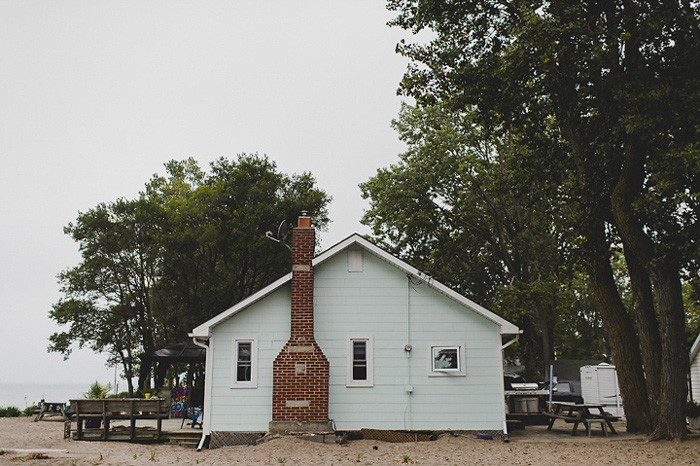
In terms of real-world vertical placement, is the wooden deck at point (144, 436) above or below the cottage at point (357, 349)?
below

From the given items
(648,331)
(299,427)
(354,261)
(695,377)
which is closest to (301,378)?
(299,427)

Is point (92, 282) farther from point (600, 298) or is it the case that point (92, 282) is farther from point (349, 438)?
point (600, 298)

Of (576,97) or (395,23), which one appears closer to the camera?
(576,97)

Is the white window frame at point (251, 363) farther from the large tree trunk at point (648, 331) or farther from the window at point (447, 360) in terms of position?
the large tree trunk at point (648, 331)

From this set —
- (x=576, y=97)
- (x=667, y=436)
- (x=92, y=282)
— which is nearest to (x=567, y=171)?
(x=576, y=97)

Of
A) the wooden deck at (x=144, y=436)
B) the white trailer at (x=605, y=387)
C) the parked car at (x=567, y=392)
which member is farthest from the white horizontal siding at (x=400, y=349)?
the parked car at (x=567, y=392)

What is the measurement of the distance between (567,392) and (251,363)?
16.9m

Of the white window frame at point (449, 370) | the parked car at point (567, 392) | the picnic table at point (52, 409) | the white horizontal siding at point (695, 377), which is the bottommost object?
the picnic table at point (52, 409)

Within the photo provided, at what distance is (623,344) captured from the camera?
17.3 m

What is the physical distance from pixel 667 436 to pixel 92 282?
30.0 meters

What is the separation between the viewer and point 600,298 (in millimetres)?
17906

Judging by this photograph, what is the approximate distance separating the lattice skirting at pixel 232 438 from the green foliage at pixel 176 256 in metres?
19.2

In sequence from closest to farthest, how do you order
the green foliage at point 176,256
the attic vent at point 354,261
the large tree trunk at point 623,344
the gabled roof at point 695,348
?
the attic vent at point 354,261 < the large tree trunk at point 623,344 < the gabled roof at point 695,348 < the green foliage at point 176,256

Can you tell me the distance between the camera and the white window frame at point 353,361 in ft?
51.4
